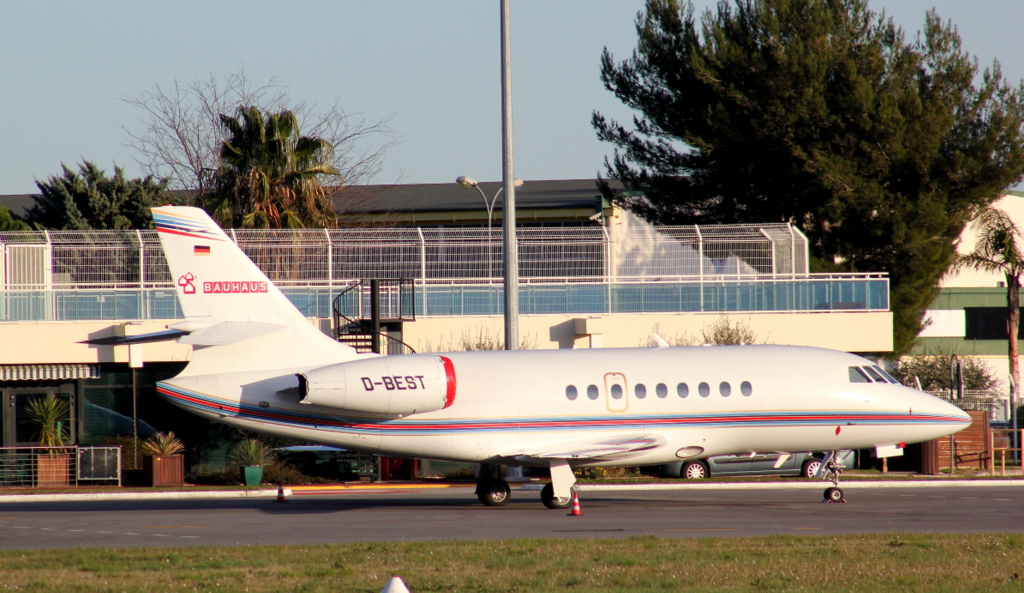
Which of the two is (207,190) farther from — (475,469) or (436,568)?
(436,568)

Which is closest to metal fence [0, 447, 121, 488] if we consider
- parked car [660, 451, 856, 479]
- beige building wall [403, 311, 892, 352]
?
beige building wall [403, 311, 892, 352]

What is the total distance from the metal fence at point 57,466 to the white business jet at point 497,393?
1034 centimetres

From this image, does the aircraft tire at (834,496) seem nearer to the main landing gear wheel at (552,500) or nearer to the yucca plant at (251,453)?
the main landing gear wheel at (552,500)

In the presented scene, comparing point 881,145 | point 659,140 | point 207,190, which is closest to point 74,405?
point 207,190

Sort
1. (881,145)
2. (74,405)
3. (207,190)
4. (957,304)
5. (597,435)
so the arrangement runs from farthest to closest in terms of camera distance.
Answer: (957,304) < (207,190) < (881,145) < (74,405) < (597,435)

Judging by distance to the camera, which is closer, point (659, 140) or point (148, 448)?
point (148, 448)

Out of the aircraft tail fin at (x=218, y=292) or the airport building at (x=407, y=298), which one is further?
the airport building at (x=407, y=298)

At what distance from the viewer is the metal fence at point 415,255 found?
30.4 m

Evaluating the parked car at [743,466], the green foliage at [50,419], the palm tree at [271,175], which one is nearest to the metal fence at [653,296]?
the parked car at [743,466]

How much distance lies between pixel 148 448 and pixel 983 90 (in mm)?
31562

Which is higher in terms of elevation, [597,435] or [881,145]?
[881,145]

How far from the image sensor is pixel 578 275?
3172 cm

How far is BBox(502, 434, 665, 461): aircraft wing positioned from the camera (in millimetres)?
19047

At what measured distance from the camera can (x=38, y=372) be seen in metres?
29.7
